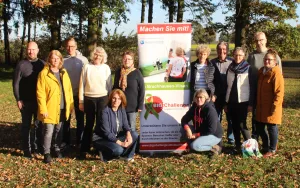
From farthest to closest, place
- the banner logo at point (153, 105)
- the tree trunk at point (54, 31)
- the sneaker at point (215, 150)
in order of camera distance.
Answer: the tree trunk at point (54, 31) < the banner logo at point (153, 105) < the sneaker at point (215, 150)

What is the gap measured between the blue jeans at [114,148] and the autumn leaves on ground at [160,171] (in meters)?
0.15

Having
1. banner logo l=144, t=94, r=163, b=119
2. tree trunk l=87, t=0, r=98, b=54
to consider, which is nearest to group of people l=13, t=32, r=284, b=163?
banner logo l=144, t=94, r=163, b=119

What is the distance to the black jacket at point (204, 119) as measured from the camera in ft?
19.1

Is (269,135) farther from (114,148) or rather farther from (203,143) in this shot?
(114,148)

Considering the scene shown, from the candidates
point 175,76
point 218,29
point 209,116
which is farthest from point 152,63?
point 218,29

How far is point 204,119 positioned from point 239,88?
2.55 feet

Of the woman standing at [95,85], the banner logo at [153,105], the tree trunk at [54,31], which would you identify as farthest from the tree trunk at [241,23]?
the woman standing at [95,85]

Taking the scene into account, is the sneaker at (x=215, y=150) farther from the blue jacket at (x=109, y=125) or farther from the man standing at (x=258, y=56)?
the blue jacket at (x=109, y=125)

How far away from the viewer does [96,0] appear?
18688 mm

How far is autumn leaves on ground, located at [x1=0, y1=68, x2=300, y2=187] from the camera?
197 inches

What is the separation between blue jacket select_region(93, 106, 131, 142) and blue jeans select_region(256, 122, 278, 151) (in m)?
2.19

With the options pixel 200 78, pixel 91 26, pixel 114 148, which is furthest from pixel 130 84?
pixel 91 26

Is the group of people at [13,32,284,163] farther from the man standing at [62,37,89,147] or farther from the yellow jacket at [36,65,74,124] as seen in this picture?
the man standing at [62,37,89,147]

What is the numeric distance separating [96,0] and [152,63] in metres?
13.6
